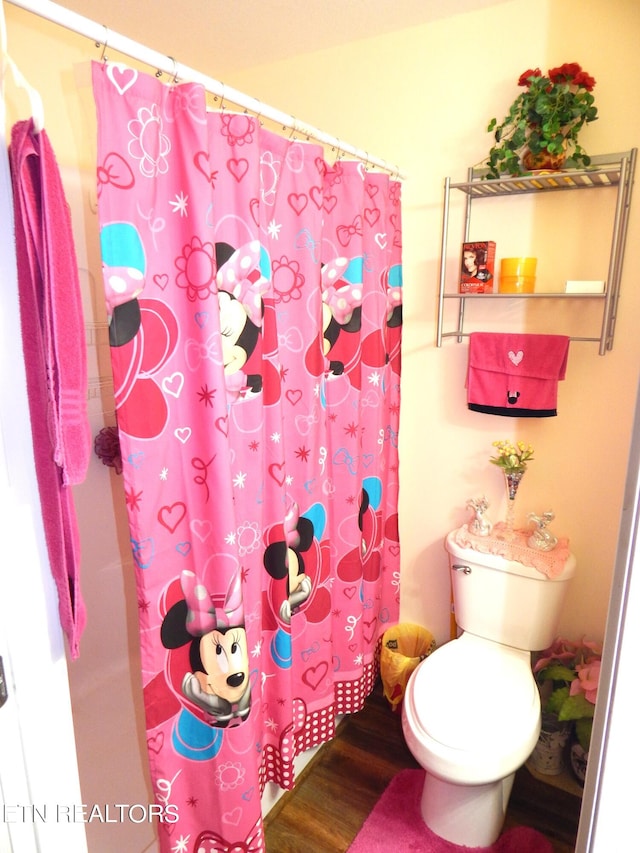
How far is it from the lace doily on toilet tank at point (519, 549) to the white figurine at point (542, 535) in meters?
0.02

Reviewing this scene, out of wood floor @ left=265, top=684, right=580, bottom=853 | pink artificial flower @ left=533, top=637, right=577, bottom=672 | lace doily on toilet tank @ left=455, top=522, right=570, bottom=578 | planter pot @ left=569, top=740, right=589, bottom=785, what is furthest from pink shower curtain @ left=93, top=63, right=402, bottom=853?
planter pot @ left=569, top=740, right=589, bottom=785

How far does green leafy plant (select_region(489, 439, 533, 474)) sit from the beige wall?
6 cm

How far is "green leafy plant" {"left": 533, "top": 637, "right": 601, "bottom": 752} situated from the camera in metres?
1.67

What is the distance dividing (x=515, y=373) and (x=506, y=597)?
75cm

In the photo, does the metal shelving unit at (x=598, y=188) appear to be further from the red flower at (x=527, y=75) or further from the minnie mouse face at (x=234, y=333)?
the minnie mouse face at (x=234, y=333)

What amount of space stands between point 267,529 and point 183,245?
0.74 m

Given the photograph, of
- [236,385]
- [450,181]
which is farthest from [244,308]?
[450,181]

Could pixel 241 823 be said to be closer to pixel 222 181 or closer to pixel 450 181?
pixel 222 181

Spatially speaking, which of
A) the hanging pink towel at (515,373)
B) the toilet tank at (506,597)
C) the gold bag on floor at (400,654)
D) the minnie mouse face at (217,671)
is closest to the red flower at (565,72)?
the hanging pink towel at (515,373)

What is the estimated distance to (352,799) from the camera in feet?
5.80

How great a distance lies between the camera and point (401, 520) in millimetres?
2215

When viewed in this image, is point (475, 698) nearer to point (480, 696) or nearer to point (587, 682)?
point (480, 696)

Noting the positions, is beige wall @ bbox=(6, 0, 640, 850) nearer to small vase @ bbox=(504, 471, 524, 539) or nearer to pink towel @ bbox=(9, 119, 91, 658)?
small vase @ bbox=(504, 471, 524, 539)

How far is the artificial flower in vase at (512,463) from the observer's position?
1.81 metres
